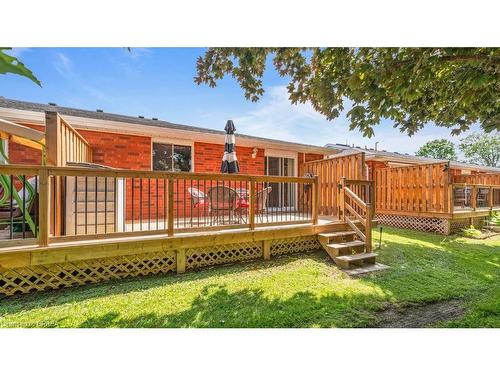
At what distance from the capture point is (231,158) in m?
6.48

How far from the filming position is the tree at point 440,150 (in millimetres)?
46875

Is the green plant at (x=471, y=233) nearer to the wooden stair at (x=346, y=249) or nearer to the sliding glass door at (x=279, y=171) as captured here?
the wooden stair at (x=346, y=249)

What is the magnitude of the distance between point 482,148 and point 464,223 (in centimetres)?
4660

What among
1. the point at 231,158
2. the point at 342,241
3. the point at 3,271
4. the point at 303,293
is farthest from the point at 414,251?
the point at 3,271

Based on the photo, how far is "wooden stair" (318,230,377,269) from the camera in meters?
4.96

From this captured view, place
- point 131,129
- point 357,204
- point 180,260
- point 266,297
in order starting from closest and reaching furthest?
1. point 266,297
2. point 180,260
3. point 357,204
4. point 131,129

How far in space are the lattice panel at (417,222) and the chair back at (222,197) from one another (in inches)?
301

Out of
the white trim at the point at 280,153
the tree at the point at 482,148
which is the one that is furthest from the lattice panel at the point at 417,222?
the tree at the point at 482,148

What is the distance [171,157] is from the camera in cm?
772

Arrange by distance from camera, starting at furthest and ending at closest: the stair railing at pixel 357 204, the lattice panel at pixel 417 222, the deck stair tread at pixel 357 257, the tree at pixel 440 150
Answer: the tree at pixel 440 150
the lattice panel at pixel 417 222
the stair railing at pixel 357 204
the deck stair tread at pixel 357 257

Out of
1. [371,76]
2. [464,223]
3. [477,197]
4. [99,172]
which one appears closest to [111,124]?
[99,172]

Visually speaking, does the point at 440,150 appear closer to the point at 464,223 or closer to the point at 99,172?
the point at 464,223

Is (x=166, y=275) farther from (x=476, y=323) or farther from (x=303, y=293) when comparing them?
(x=476, y=323)
